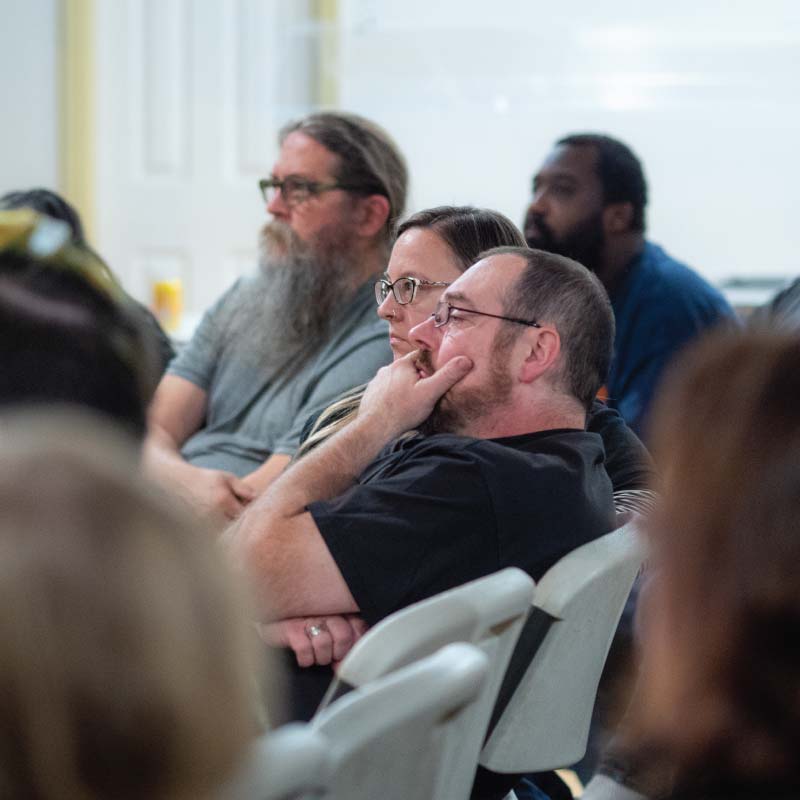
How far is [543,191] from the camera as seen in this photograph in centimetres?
345

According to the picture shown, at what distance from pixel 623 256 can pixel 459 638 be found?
2324 mm

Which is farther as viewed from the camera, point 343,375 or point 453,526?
point 343,375

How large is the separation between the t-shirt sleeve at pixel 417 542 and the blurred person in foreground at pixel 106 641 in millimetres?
891

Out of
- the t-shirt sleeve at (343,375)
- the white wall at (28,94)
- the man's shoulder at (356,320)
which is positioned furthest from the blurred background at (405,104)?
the t-shirt sleeve at (343,375)

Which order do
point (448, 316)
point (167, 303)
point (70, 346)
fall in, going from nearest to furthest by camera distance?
point (70, 346) < point (448, 316) < point (167, 303)

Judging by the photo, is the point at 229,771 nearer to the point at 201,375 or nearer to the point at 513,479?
the point at 513,479

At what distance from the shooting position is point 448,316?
1.95m

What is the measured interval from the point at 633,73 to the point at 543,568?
→ 3.68 m

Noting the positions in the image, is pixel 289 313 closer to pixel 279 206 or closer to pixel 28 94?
pixel 279 206

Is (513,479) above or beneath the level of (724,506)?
beneath

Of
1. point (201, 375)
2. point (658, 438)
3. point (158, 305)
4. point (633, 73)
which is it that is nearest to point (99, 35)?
point (158, 305)

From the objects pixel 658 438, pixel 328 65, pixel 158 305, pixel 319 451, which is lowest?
pixel 158 305

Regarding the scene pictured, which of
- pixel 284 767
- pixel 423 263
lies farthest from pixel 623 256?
pixel 284 767

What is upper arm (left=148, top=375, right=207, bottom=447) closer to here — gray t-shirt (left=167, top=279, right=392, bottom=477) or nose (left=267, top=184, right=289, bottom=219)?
gray t-shirt (left=167, top=279, right=392, bottom=477)
